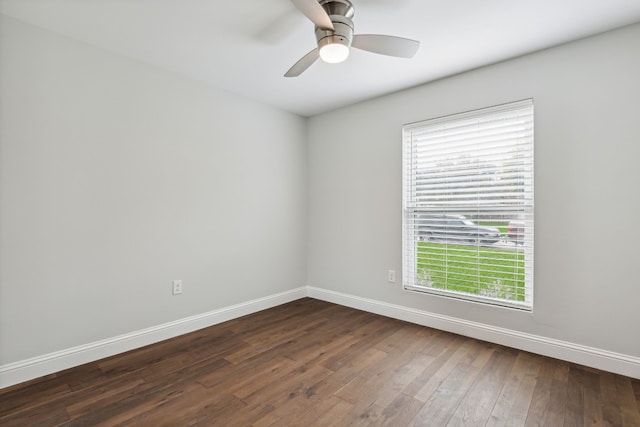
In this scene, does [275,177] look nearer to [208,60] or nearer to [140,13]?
[208,60]

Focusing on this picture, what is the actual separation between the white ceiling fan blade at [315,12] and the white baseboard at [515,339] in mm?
2635

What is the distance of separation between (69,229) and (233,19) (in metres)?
1.89

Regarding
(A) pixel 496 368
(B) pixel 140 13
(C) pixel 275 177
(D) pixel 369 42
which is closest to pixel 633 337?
(A) pixel 496 368

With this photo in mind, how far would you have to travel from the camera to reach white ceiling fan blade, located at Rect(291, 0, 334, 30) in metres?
1.55

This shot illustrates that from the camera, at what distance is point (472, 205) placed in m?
2.82

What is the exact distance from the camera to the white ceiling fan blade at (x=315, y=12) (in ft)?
5.08

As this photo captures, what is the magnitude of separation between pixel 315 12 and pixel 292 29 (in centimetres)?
60

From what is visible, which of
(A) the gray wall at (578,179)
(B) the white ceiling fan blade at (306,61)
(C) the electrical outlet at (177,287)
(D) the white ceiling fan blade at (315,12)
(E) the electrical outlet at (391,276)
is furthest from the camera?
(E) the electrical outlet at (391,276)

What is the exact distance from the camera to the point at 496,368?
223 centimetres

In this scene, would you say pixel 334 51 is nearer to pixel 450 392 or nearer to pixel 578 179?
pixel 578 179

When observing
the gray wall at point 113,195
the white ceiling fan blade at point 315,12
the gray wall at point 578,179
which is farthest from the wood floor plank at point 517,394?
the gray wall at point 113,195

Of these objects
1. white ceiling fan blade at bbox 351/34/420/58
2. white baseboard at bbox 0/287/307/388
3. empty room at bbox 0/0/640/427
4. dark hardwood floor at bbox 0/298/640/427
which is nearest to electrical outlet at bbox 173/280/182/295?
empty room at bbox 0/0/640/427

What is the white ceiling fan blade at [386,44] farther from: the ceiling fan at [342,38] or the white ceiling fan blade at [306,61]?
the white ceiling fan blade at [306,61]

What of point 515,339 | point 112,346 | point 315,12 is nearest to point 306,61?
point 315,12
